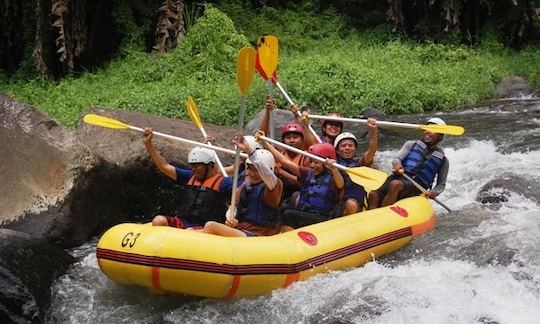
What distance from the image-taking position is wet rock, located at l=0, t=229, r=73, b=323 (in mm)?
3574

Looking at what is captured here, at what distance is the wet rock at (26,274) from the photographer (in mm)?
3574

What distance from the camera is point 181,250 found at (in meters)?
3.66

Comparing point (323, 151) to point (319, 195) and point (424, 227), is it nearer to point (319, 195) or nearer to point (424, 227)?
point (319, 195)

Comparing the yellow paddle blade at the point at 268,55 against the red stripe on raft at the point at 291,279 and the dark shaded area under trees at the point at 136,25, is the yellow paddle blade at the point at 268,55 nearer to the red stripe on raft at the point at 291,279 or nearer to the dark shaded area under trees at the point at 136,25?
the red stripe on raft at the point at 291,279

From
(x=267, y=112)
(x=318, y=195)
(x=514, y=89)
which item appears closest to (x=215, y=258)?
(x=318, y=195)

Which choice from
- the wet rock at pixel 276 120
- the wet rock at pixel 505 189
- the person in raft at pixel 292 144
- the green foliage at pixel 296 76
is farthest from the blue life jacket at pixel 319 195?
the green foliage at pixel 296 76

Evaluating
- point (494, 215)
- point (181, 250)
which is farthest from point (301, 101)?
point (181, 250)

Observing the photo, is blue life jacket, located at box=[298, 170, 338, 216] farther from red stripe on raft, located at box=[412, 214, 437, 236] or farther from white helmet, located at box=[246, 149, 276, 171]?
red stripe on raft, located at box=[412, 214, 437, 236]

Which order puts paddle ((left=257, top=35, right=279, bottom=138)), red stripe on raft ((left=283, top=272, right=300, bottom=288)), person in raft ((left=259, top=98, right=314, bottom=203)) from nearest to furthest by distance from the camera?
red stripe on raft ((left=283, top=272, right=300, bottom=288)) < person in raft ((left=259, top=98, right=314, bottom=203)) < paddle ((left=257, top=35, right=279, bottom=138))

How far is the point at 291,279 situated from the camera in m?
3.96

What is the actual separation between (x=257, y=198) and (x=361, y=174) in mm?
931

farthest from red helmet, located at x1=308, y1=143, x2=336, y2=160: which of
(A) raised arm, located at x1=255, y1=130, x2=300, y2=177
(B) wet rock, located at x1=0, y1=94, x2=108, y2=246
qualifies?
(B) wet rock, located at x1=0, y1=94, x2=108, y2=246

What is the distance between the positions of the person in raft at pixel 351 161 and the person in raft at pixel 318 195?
0.11 meters

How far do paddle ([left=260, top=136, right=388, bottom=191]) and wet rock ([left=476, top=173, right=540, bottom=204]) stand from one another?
1.10m
